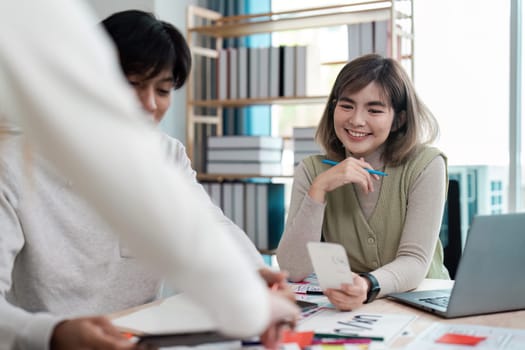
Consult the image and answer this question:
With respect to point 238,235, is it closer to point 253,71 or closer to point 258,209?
point 258,209

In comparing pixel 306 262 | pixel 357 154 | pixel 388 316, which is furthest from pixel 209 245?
pixel 357 154

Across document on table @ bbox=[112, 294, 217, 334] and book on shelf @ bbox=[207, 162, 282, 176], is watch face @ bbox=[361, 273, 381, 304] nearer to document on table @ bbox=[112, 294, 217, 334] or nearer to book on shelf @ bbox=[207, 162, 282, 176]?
document on table @ bbox=[112, 294, 217, 334]

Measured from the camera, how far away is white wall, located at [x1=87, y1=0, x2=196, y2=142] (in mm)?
3611

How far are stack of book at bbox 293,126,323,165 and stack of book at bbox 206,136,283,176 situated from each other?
0.58 feet

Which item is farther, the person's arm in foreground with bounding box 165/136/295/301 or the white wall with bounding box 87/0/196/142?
the white wall with bounding box 87/0/196/142

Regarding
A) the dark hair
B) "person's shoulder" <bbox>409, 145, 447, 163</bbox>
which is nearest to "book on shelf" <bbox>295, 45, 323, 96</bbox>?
"person's shoulder" <bbox>409, 145, 447, 163</bbox>

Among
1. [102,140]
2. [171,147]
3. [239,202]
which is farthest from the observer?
[239,202]

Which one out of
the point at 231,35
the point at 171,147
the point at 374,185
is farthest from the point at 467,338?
the point at 231,35

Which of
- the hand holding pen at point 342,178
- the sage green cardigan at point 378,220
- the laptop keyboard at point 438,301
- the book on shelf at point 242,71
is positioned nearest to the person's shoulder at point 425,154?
the sage green cardigan at point 378,220

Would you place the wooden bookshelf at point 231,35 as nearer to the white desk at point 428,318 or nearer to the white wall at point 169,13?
the white wall at point 169,13

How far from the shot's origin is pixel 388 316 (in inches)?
50.8

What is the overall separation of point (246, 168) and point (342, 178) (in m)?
1.73

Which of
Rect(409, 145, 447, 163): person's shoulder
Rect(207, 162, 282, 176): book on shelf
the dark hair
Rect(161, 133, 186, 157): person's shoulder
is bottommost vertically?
Rect(207, 162, 282, 176): book on shelf

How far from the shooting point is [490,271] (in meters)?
1.29
